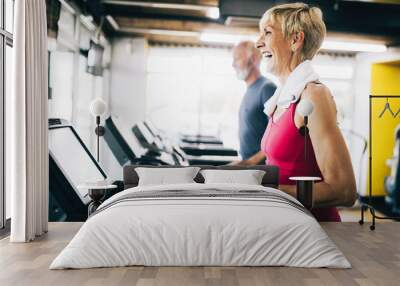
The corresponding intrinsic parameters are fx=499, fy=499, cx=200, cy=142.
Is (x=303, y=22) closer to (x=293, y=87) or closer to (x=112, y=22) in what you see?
(x=293, y=87)

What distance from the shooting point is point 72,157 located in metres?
5.37

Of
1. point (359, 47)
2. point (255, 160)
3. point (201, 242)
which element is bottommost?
point (201, 242)

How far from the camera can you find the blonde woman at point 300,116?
561cm

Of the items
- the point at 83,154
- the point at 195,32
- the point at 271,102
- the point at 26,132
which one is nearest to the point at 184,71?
the point at 195,32

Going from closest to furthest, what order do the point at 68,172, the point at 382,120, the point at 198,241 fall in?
1. the point at 198,241
2. the point at 68,172
3. the point at 382,120

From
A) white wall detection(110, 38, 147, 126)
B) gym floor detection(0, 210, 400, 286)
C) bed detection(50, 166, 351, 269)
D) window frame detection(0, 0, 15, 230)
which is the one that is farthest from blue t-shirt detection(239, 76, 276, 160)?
A: window frame detection(0, 0, 15, 230)

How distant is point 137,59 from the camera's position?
6008 millimetres

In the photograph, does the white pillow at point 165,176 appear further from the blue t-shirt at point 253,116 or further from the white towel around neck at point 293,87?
the white towel around neck at point 293,87

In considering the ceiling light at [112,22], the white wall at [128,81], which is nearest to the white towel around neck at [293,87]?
the white wall at [128,81]

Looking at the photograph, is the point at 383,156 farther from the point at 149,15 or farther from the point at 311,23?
the point at 149,15

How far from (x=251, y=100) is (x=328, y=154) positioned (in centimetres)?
110

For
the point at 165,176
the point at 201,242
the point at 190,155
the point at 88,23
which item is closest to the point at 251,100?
the point at 190,155

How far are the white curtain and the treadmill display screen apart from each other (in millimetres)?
330

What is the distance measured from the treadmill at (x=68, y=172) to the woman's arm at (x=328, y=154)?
2.18 m
